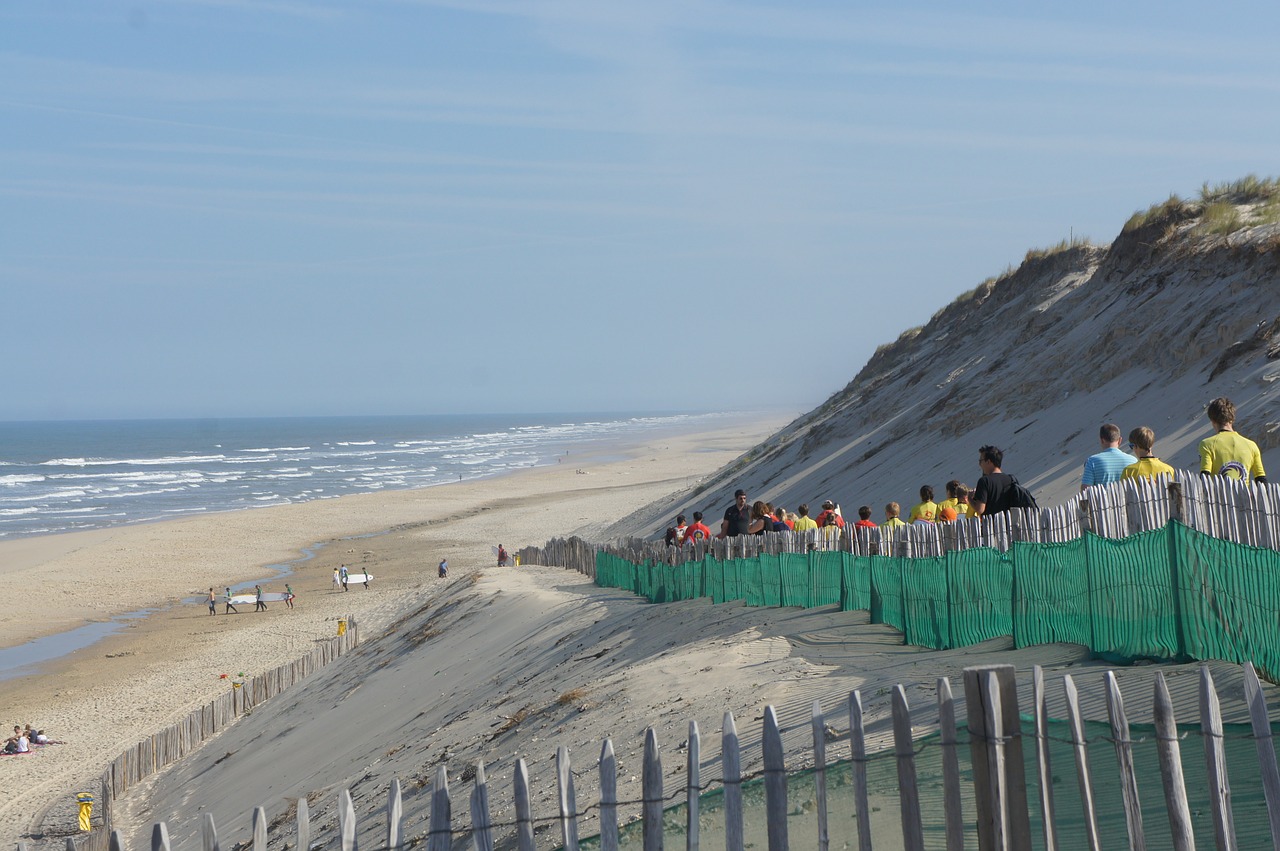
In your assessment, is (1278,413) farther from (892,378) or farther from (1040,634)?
(892,378)

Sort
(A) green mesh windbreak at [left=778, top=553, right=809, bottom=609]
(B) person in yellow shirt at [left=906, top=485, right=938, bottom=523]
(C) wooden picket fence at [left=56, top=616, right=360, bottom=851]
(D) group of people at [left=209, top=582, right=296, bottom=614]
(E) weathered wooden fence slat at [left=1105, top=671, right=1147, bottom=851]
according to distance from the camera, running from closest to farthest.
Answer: (E) weathered wooden fence slat at [left=1105, top=671, right=1147, bottom=851] < (B) person in yellow shirt at [left=906, top=485, right=938, bottom=523] < (A) green mesh windbreak at [left=778, top=553, right=809, bottom=609] < (C) wooden picket fence at [left=56, top=616, right=360, bottom=851] < (D) group of people at [left=209, top=582, right=296, bottom=614]

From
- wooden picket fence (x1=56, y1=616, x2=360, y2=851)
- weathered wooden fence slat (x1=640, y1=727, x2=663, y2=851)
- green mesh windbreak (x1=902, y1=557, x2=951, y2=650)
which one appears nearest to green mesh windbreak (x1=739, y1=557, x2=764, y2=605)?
green mesh windbreak (x1=902, y1=557, x2=951, y2=650)

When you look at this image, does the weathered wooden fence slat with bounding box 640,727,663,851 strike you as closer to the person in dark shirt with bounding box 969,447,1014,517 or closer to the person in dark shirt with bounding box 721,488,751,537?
the person in dark shirt with bounding box 969,447,1014,517

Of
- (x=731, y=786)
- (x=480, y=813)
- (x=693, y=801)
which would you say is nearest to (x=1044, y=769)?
(x=731, y=786)

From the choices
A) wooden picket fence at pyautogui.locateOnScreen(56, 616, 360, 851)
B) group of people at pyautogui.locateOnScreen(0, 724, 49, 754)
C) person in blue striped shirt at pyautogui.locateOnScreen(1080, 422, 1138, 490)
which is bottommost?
group of people at pyautogui.locateOnScreen(0, 724, 49, 754)

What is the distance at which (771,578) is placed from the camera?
40.2 feet

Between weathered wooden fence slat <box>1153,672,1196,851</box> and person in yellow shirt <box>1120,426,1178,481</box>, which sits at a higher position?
person in yellow shirt <box>1120,426,1178,481</box>

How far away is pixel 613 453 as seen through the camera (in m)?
119

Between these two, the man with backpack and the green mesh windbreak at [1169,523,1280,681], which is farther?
the man with backpack

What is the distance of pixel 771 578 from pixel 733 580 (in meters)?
1.29

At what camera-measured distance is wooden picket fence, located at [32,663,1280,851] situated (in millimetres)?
3732

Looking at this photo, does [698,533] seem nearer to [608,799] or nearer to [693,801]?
[693,801]

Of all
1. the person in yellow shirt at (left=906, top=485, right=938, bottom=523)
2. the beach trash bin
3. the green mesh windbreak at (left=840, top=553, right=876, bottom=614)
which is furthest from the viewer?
the beach trash bin

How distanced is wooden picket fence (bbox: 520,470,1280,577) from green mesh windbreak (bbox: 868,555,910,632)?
0.13 m
